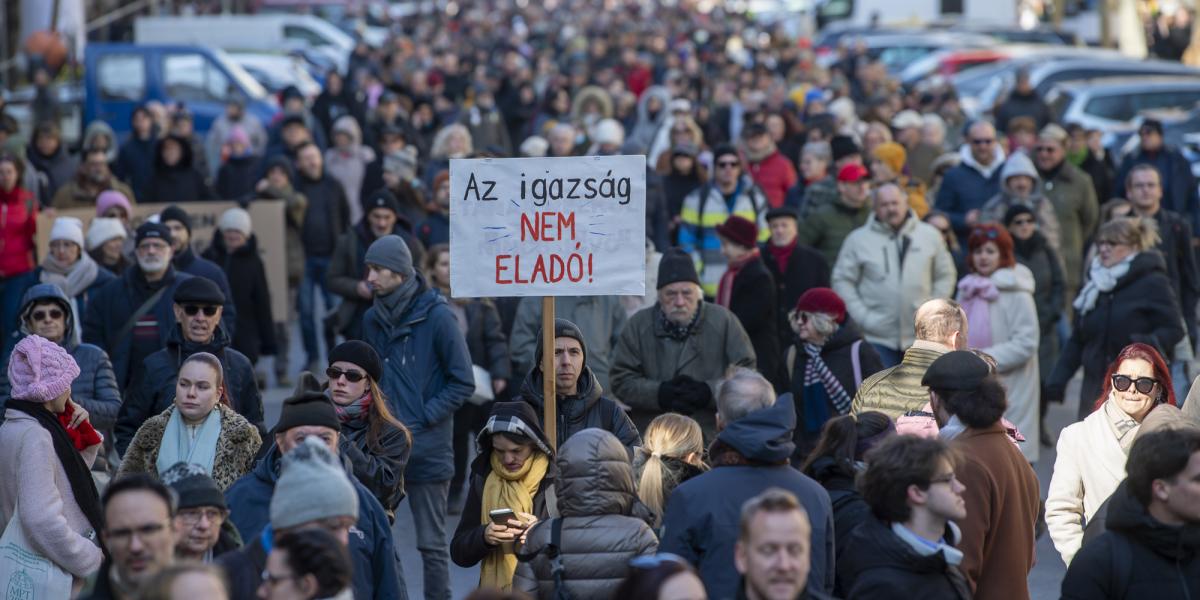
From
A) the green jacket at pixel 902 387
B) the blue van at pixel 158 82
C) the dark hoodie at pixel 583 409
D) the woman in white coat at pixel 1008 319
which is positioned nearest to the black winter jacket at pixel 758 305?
the woman in white coat at pixel 1008 319

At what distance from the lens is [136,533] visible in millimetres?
5066

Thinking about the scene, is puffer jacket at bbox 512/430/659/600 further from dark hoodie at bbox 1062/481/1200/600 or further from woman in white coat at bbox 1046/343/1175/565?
woman in white coat at bbox 1046/343/1175/565

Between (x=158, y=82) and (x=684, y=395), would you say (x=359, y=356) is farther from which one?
(x=158, y=82)

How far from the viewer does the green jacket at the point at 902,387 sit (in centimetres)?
784

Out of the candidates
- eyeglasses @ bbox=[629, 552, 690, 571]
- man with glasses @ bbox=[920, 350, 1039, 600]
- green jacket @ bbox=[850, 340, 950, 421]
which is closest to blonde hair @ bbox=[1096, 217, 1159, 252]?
green jacket @ bbox=[850, 340, 950, 421]

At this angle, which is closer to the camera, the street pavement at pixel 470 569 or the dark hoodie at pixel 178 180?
the street pavement at pixel 470 569

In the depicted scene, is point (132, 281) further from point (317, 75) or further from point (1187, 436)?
point (317, 75)

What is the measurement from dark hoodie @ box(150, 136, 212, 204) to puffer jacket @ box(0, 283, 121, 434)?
275 inches

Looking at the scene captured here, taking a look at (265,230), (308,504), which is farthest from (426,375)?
(265,230)

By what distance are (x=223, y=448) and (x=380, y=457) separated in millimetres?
582

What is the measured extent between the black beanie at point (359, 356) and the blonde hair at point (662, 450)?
125cm

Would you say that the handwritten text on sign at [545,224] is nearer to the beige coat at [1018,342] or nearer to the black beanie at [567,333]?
the black beanie at [567,333]

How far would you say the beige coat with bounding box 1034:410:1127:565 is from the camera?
6992mm

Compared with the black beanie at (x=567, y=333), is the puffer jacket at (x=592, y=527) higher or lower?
lower
